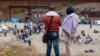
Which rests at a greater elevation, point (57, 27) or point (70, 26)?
point (70, 26)

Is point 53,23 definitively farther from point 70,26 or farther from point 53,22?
point 70,26

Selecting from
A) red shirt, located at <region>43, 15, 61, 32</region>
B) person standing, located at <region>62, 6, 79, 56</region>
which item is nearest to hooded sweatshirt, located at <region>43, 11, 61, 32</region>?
red shirt, located at <region>43, 15, 61, 32</region>

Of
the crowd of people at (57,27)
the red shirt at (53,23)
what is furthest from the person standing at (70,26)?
the red shirt at (53,23)

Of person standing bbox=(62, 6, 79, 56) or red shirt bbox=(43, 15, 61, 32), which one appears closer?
person standing bbox=(62, 6, 79, 56)

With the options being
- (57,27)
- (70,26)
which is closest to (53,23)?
(57,27)

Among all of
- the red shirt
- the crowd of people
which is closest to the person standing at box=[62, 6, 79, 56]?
the crowd of people

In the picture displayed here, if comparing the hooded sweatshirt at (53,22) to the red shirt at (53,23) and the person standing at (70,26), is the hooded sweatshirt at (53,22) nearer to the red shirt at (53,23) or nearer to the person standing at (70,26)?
the red shirt at (53,23)

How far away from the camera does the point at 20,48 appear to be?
37.8ft

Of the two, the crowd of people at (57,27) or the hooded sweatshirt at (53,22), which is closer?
the crowd of people at (57,27)

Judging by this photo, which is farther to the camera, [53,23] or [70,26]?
[53,23]

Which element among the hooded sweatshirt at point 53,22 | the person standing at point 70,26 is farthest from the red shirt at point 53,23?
the person standing at point 70,26

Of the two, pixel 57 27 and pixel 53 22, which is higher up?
pixel 53 22

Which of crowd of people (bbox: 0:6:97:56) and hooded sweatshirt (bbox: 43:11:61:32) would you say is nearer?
crowd of people (bbox: 0:6:97:56)

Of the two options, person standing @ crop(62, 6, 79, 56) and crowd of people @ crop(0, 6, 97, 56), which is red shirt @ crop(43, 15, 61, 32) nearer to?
crowd of people @ crop(0, 6, 97, 56)
